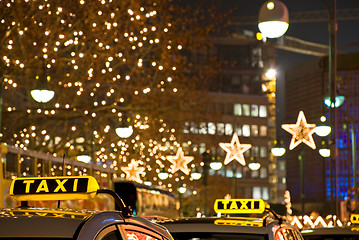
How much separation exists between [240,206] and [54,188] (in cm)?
343

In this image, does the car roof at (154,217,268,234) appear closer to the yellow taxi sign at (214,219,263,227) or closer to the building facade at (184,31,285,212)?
the yellow taxi sign at (214,219,263,227)

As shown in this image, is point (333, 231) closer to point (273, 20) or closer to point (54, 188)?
point (54, 188)

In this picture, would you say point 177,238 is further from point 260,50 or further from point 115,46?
point 260,50

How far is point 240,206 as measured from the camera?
814 cm

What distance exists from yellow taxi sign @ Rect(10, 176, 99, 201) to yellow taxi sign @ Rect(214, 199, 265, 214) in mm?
3223

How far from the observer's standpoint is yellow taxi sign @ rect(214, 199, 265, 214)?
313 inches

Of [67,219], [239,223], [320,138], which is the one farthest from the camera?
[320,138]

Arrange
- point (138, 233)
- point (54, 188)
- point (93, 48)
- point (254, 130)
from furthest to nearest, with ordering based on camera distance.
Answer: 1. point (254, 130)
2. point (93, 48)
3. point (138, 233)
4. point (54, 188)

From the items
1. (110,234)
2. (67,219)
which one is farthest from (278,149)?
(67,219)

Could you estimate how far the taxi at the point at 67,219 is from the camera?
421cm

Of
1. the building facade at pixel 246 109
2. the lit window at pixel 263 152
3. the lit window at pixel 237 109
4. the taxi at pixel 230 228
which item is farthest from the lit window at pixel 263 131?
the taxi at pixel 230 228

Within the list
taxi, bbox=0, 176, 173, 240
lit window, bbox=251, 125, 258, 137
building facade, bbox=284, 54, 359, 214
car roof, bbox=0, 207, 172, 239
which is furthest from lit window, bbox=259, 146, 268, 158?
car roof, bbox=0, 207, 172, 239

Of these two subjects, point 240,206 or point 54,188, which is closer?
point 54,188

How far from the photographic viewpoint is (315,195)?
18900 centimetres
